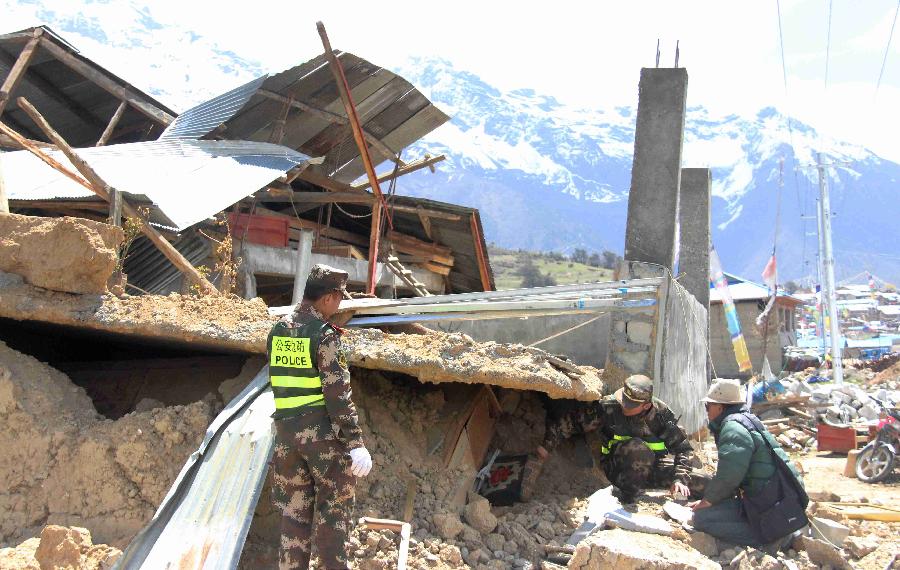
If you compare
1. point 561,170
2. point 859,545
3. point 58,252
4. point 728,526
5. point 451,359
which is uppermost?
point 561,170

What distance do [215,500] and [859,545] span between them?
15.0ft

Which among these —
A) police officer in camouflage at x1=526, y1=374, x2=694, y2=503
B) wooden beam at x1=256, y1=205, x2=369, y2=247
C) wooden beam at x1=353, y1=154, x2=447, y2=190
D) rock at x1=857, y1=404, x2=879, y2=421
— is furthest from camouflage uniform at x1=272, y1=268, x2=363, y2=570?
rock at x1=857, y1=404, x2=879, y2=421

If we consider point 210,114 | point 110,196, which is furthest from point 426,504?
point 210,114

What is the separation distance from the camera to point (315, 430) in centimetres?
389

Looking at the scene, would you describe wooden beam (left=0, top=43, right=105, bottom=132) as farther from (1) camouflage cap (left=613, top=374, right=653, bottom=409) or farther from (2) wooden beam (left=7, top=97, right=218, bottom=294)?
(1) camouflage cap (left=613, top=374, right=653, bottom=409)

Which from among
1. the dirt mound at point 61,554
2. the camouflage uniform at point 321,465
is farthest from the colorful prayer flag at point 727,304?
the dirt mound at point 61,554

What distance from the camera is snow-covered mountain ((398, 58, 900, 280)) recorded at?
508ft

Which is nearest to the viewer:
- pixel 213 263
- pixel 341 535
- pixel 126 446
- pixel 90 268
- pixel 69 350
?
A: pixel 341 535

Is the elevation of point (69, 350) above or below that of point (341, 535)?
above

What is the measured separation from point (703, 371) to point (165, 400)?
728 cm

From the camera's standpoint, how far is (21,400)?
16.8 feet

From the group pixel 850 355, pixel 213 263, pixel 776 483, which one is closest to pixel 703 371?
pixel 776 483

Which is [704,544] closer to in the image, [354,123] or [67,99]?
[354,123]

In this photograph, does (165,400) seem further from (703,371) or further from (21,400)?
(703,371)
